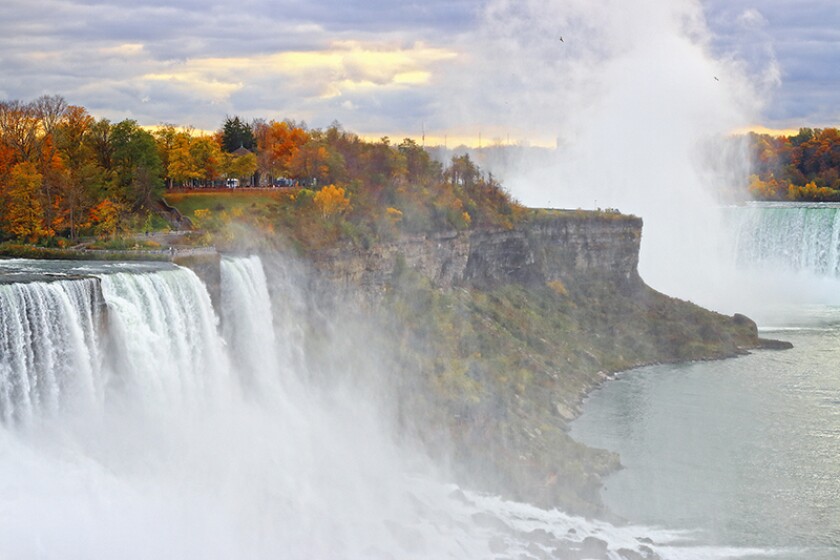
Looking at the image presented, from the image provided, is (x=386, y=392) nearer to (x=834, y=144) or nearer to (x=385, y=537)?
(x=385, y=537)

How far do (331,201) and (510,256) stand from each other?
574 inches

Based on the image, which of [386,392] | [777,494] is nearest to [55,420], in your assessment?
[386,392]

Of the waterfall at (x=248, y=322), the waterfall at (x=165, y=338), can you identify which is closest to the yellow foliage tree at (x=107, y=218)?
the waterfall at (x=248, y=322)

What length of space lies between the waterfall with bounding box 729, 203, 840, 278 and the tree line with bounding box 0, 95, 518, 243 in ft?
98.5

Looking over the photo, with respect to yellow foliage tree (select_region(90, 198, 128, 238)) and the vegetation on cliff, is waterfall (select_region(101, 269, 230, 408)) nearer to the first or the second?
the vegetation on cliff

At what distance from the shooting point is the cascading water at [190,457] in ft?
81.7

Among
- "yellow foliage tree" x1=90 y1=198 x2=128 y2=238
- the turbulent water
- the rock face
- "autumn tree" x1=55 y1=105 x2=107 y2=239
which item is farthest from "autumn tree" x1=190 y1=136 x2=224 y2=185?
the turbulent water

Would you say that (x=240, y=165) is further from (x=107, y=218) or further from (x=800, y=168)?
(x=800, y=168)

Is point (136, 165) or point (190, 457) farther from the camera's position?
point (136, 165)

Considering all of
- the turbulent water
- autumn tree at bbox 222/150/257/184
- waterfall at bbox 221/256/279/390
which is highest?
autumn tree at bbox 222/150/257/184

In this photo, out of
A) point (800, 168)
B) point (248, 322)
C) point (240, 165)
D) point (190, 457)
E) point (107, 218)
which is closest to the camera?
point (190, 457)

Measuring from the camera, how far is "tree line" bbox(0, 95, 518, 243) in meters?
40.7

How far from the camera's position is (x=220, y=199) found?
52.0 meters

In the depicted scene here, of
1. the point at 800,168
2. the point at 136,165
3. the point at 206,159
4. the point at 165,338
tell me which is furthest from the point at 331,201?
the point at 800,168
